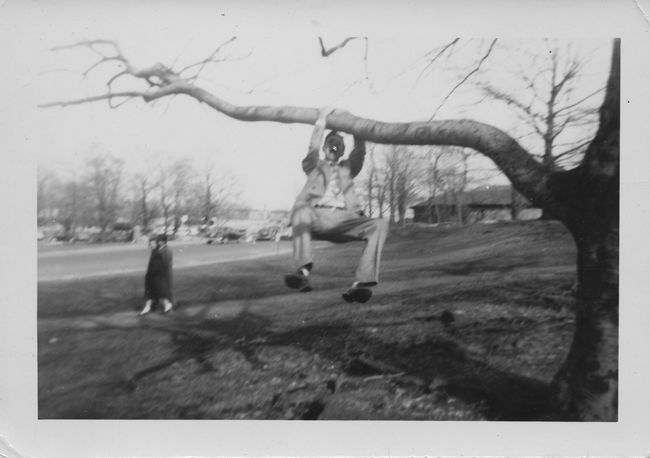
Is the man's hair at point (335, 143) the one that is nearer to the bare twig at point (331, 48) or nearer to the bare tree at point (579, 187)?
the bare tree at point (579, 187)

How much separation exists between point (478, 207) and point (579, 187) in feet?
2.12

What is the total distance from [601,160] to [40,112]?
362cm

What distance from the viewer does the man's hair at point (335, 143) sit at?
391 centimetres

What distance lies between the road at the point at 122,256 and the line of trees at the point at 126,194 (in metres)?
0.12

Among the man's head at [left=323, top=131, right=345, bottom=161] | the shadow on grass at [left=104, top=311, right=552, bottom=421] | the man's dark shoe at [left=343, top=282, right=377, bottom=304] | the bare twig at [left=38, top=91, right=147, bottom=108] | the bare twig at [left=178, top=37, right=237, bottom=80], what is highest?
the bare twig at [left=178, top=37, right=237, bottom=80]

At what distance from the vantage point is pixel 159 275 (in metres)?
3.89

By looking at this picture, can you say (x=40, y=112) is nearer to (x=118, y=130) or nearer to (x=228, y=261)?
(x=118, y=130)

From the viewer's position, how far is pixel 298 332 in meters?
3.87

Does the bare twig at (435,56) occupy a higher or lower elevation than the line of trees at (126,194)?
higher

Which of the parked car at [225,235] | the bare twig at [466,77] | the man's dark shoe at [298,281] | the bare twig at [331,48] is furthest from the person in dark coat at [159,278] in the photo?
the bare twig at [466,77]

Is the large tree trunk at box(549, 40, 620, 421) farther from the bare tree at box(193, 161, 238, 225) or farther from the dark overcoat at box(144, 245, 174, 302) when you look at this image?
the dark overcoat at box(144, 245, 174, 302)

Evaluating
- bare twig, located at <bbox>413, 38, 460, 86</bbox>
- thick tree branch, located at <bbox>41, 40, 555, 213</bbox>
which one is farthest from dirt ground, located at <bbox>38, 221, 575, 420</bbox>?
bare twig, located at <bbox>413, 38, 460, 86</bbox>

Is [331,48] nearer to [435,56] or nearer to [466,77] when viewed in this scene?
[435,56]

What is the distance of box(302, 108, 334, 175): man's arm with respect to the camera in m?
3.88
